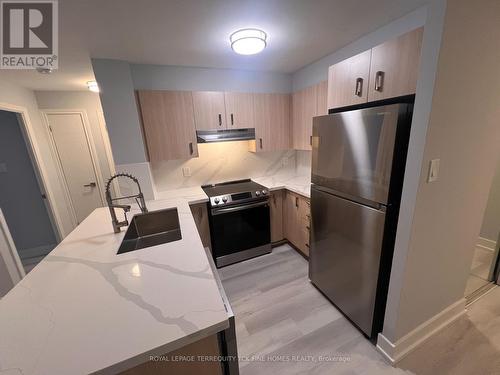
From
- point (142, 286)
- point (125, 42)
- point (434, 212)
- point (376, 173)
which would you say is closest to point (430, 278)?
point (434, 212)

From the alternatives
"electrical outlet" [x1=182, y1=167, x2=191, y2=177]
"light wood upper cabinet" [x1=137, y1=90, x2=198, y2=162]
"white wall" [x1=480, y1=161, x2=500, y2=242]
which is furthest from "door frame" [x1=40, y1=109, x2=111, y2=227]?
"white wall" [x1=480, y1=161, x2=500, y2=242]

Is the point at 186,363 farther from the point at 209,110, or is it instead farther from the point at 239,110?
the point at 239,110

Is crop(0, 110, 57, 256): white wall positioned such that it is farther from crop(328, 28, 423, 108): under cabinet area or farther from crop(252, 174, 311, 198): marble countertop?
crop(328, 28, 423, 108): under cabinet area

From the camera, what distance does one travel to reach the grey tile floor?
137 centimetres

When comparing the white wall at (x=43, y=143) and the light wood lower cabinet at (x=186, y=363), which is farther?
the white wall at (x=43, y=143)

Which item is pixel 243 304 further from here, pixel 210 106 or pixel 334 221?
pixel 210 106

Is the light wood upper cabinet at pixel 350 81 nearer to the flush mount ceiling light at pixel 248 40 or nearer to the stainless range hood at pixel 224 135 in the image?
the flush mount ceiling light at pixel 248 40

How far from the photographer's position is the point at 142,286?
916 millimetres

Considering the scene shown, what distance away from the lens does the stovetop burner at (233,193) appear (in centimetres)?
230

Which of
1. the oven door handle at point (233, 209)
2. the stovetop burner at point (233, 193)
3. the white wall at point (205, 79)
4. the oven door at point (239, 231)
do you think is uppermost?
the white wall at point (205, 79)

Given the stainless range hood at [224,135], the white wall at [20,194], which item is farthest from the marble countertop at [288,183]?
the white wall at [20,194]

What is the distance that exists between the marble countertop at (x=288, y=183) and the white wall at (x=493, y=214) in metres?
2.03

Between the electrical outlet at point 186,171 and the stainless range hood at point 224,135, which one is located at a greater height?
the stainless range hood at point 224,135

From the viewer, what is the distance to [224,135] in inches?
95.1
